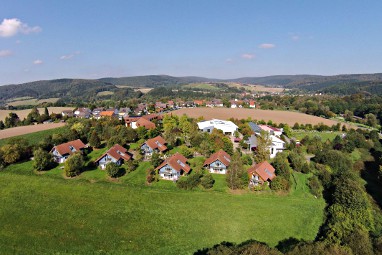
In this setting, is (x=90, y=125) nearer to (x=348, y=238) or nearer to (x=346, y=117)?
(x=348, y=238)

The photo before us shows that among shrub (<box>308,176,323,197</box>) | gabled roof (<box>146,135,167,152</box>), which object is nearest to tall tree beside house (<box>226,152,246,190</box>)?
shrub (<box>308,176,323,197</box>)

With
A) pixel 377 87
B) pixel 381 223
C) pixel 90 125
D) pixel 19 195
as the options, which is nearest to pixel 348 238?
pixel 381 223

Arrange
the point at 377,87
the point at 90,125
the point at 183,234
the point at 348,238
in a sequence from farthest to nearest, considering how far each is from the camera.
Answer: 1. the point at 377,87
2. the point at 90,125
3. the point at 183,234
4. the point at 348,238

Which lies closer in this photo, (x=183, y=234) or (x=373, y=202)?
(x=183, y=234)

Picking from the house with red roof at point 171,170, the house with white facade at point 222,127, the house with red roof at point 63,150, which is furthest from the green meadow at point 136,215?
the house with white facade at point 222,127

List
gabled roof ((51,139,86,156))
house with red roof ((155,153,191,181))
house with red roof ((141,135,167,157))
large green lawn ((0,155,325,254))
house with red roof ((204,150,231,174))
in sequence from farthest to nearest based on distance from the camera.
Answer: house with red roof ((141,135,167,157)), gabled roof ((51,139,86,156)), house with red roof ((204,150,231,174)), house with red roof ((155,153,191,181)), large green lawn ((0,155,325,254))

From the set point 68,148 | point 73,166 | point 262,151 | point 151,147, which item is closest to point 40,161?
point 73,166

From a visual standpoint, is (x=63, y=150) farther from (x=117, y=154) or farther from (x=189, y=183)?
(x=189, y=183)

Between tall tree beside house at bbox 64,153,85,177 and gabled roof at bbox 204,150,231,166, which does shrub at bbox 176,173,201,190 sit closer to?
gabled roof at bbox 204,150,231,166

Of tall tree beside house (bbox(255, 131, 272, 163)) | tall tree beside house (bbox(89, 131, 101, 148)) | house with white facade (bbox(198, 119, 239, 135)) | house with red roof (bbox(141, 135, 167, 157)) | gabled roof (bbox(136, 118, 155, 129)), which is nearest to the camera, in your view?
tall tree beside house (bbox(255, 131, 272, 163))
